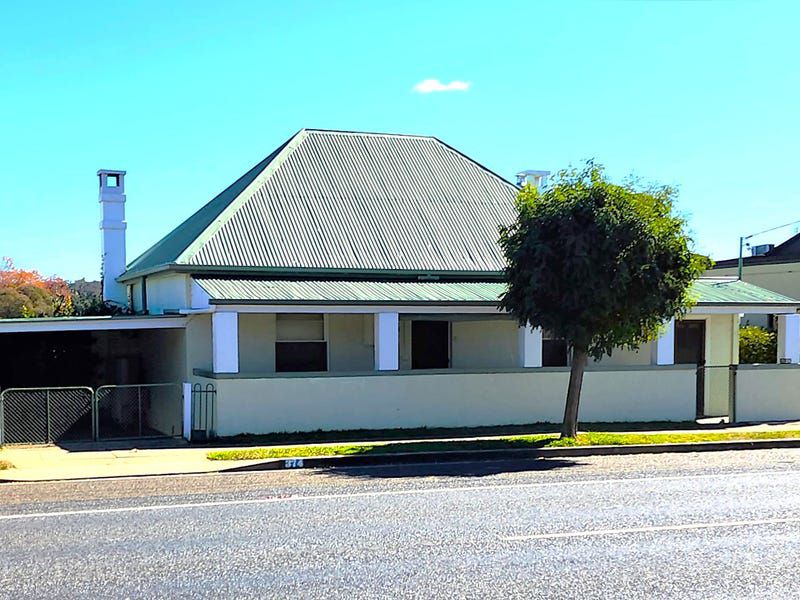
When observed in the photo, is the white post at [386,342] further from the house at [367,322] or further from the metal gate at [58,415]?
the metal gate at [58,415]

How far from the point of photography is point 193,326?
18.2m

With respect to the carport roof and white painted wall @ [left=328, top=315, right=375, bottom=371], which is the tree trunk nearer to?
white painted wall @ [left=328, top=315, right=375, bottom=371]

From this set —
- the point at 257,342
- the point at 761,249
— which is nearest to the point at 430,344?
the point at 257,342

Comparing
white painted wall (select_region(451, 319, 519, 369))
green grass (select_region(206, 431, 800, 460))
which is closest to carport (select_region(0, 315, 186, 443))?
green grass (select_region(206, 431, 800, 460))

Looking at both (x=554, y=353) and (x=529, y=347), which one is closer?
(x=529, y=347)

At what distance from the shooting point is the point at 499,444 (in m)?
15.1

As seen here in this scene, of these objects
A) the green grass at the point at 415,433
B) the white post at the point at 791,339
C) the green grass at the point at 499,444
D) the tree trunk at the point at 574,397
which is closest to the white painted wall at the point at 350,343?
the green grass at the point at 415,433

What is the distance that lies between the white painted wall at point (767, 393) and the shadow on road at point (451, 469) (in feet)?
23.3

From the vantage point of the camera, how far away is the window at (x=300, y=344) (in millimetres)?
18984

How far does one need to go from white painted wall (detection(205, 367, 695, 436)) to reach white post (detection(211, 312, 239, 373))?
11.0 inches

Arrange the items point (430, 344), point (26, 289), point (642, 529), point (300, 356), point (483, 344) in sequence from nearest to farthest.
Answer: point (642, 529)
point (300, 356)
point (430, 344)
point (483, 344)
point (26, 289)

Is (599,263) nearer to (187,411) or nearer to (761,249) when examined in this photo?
(187,411)

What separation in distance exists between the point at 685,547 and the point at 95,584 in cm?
500

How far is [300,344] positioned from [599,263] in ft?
23.8
